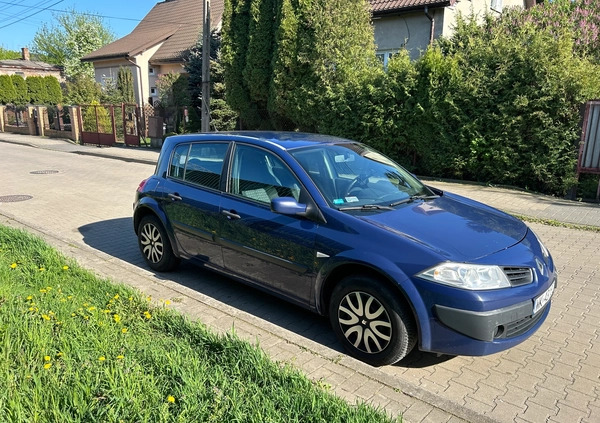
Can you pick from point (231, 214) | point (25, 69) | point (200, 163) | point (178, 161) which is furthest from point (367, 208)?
point (25, 69)

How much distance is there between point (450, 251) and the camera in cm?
312

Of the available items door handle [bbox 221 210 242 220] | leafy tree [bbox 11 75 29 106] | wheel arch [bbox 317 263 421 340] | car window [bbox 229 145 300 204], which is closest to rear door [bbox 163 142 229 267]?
door handle [bbox 221 210 242 220]

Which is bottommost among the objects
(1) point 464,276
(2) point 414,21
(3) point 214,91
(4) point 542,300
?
(4) point 542,300

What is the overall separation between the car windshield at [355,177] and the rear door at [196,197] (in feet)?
3.26

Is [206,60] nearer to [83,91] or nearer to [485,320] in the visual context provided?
[485,320]

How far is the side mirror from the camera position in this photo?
3635 millimetres

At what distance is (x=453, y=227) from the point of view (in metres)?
3.49

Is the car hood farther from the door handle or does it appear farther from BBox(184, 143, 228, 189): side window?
BBox(184, 143, 228, 189): side window

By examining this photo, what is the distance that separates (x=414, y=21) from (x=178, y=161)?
48.2ft

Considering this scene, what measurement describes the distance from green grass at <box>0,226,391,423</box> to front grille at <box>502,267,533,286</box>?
1.37 metres

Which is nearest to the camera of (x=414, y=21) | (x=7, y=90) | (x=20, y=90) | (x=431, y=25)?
(x=431, y=25)

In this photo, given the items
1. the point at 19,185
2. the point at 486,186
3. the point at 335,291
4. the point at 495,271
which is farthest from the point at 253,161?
the point at 19,185

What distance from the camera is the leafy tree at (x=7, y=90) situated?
3869cm

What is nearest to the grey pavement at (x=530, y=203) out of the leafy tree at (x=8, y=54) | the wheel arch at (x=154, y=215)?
the wheel arch at (x=154, y=215)
